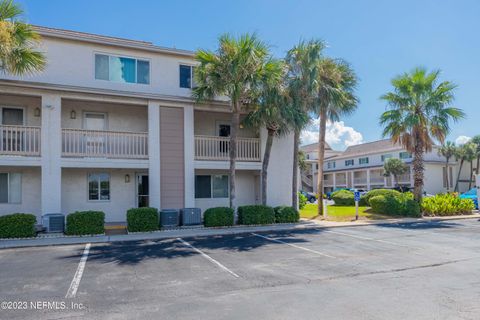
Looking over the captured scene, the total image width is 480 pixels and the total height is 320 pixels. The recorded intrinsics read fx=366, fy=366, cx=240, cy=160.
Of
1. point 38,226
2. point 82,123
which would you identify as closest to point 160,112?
point 82,123

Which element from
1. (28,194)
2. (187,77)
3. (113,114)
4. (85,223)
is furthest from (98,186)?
(187,77)

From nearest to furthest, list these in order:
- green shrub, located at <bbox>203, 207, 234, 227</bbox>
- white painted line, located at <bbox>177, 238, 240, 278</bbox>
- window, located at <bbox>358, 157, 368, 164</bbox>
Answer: white painted line, located at <bbox>177, 238, 240, 278</bbox>
green shrub, located at <bbox>203, 207, 234, 227</bbox>
window, located at <bbox>358, 157, 368, 164</bbox>

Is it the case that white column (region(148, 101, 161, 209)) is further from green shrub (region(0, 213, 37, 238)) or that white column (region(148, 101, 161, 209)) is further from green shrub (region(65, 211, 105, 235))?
green shrub (region(0, 213, 37, 238))

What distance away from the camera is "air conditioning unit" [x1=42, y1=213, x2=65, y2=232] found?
14.1m

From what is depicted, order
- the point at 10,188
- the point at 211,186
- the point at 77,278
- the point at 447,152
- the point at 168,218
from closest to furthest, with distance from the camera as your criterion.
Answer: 1. the point at 77,278
2. the point at 168,218
3. the point at 10,188
4. the point at 211,186
5. the point at 447,152

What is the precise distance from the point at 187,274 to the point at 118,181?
10.5m

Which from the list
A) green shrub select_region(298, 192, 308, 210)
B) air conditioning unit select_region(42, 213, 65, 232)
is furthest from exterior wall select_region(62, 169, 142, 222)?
green shrub select_region(298, 192, 308, 210)

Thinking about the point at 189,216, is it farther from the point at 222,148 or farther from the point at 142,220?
the point at 222,148

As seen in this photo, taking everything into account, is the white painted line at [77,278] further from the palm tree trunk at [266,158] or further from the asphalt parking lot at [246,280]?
the palm tree trunk at [266,158]

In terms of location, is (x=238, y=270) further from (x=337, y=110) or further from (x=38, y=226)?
(x=337, y=110)

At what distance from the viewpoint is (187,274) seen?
8391mm

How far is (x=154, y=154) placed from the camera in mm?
16641

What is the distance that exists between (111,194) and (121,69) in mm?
5966

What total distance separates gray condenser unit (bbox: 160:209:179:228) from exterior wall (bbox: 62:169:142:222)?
111 inches
